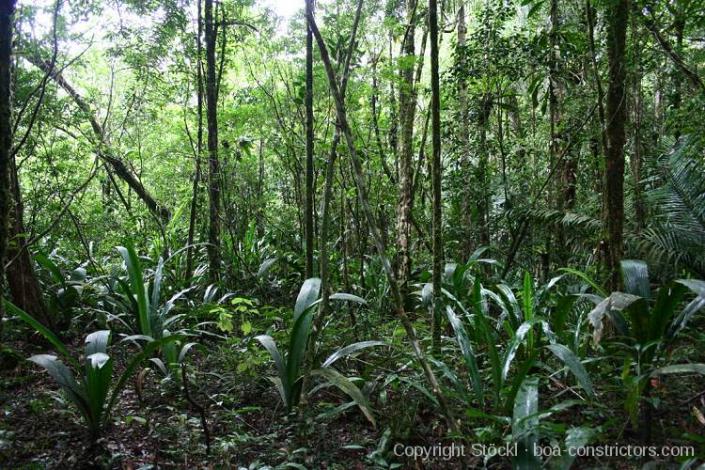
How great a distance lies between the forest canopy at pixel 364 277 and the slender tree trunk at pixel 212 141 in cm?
2

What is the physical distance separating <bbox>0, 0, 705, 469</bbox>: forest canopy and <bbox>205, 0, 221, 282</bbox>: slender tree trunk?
0.08ft

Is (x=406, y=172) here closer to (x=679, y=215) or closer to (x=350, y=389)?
(x=679, y=215)

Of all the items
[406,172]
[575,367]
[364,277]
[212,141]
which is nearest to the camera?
[575,367]

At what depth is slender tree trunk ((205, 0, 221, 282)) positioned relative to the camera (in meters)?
5.14

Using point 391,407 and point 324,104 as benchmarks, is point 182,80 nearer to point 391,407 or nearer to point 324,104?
point 324,104

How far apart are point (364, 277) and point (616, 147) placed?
129 inches

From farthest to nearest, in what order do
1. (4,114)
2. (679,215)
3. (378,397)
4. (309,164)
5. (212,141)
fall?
(212,141) → (679,215) → (309,164) → (378,397) → (4,114)

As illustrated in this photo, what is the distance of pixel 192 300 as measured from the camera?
5.06 metres

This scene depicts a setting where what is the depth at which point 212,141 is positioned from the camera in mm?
5301

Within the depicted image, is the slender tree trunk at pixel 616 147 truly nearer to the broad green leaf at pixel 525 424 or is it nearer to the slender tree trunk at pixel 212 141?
the broad green leaf at pixel 525 424

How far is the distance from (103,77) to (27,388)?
8.10m

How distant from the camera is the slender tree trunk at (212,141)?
514 cm

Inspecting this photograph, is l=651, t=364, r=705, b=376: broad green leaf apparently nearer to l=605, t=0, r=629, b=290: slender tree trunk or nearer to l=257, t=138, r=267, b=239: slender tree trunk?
l=605, t=0, r=629, b=290: slender tree trunk

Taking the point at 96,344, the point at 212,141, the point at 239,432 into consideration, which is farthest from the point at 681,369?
the point at 212,141
